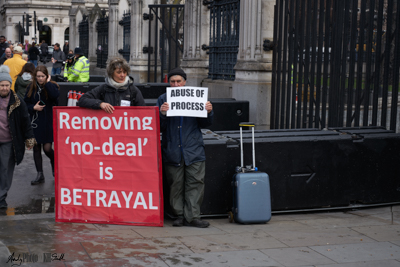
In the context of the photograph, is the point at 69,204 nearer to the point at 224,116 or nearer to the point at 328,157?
the point at 328,157

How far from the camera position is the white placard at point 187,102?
22.3 ft

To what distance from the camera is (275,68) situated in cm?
1108

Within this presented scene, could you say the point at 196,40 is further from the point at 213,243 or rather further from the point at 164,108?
the point at 213,243

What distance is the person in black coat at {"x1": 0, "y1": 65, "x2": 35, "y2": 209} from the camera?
25.7 feet

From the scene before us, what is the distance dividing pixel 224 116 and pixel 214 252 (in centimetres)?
535

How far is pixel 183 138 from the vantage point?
6914 millimetres

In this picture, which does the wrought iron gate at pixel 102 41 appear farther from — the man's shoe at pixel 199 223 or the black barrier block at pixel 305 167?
the man's shoe at pixel 199 223

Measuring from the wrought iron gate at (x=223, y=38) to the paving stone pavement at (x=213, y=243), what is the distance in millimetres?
5934

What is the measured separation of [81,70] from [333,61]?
7562mm

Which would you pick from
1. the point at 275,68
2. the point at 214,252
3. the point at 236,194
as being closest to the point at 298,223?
the point at 236,194

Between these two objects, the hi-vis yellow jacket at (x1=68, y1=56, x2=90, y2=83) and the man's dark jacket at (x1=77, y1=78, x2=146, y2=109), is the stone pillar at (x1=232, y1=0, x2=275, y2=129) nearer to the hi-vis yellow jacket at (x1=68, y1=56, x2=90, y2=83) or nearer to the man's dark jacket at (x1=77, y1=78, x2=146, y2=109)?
the man's dark jacket at (x1=77, y1=78, x2=146, y2=109)

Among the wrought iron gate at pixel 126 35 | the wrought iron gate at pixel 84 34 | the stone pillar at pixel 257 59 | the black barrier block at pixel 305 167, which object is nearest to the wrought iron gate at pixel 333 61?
the stone pillar at pixel 257 59

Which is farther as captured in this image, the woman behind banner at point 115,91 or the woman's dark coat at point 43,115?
A: the woman's dark coat at point 43,115

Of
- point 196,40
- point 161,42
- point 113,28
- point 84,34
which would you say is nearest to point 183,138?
point 196,40
